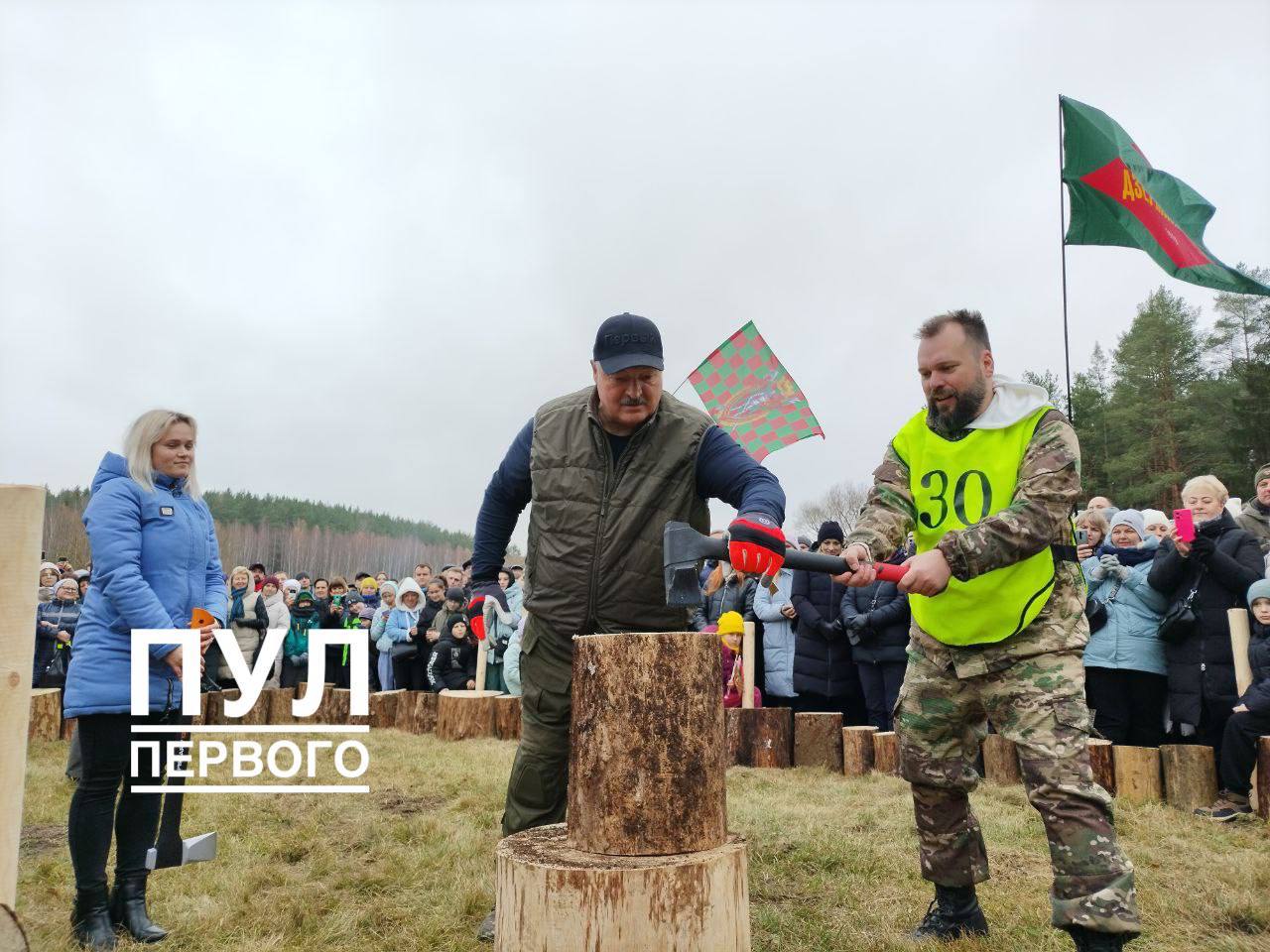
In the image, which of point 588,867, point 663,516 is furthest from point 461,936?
point 663,516

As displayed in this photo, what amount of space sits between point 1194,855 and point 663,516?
3.22 m

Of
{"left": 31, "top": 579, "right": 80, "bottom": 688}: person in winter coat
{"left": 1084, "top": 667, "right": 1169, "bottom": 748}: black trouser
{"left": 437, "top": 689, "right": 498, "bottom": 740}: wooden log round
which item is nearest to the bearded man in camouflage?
{"left": 1084, "top": 667, "right": 1169, "bottom": 748}: black trouser

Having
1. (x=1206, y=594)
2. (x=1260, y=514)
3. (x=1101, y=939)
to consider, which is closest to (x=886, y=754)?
(x=1206, y=594)

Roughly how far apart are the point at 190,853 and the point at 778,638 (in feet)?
18.3

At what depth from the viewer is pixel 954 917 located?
344 centimetres

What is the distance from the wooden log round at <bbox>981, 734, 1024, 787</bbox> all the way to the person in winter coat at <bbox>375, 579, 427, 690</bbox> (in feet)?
24.1

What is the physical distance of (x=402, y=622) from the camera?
1206 centimetres

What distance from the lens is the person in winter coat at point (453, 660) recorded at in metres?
11.0

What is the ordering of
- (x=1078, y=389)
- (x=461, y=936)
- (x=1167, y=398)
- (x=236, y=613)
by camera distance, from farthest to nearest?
1. (x=1078, y=389)
2. (x=1167, y=398)
3. (x=236, y=613)
4. (x=461, y=936)

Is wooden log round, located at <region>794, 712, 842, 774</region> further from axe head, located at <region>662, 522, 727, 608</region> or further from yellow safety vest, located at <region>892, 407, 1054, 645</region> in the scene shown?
axe head, located at <region>662, 522, 727, 608</region>

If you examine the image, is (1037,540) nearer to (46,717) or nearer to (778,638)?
(778,638)

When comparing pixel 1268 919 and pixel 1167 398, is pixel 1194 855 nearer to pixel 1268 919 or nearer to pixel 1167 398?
pixel 1268 919

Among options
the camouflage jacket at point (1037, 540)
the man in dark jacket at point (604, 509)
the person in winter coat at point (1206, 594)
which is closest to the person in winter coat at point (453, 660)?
the person in winter coat at point (1206, 594)

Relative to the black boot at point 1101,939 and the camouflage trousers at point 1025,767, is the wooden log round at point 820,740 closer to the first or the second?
the camouflage trousers at point 1025,767
